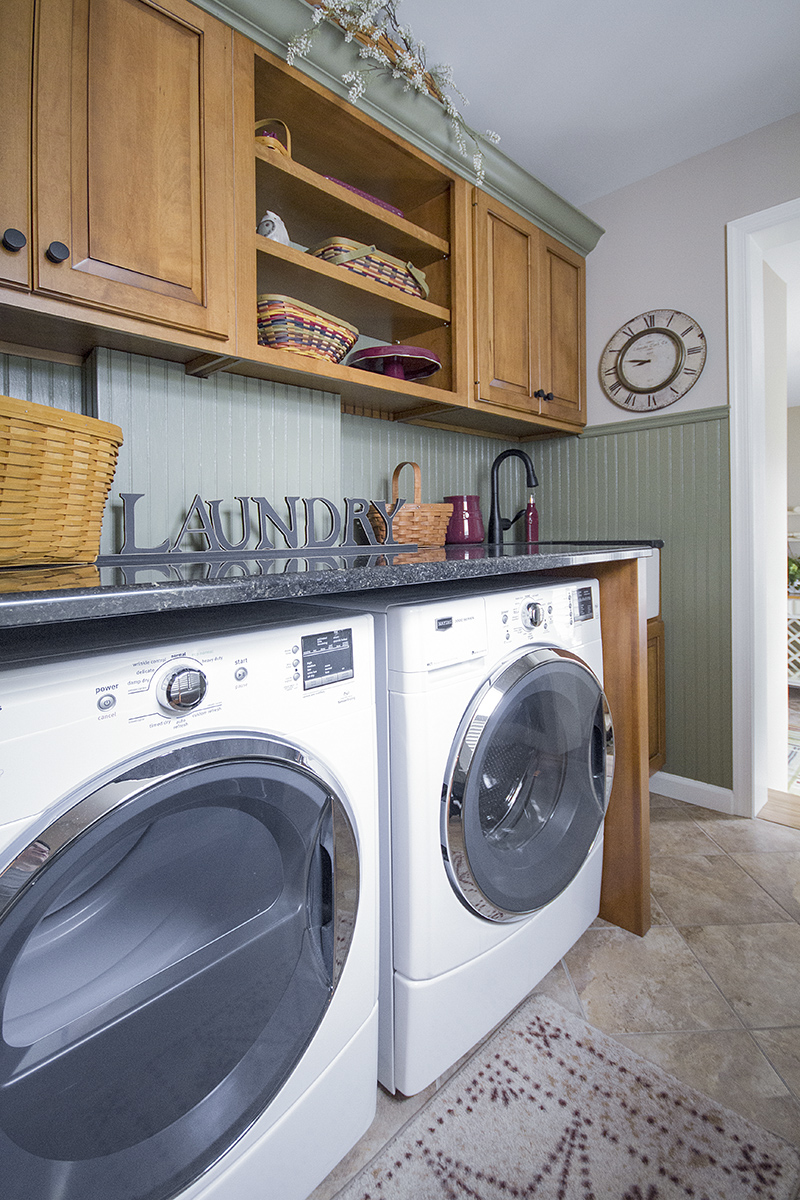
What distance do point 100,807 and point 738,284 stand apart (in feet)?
8.76

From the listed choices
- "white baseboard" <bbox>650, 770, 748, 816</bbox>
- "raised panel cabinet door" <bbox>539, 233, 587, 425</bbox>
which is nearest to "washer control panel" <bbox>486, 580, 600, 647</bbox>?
"raised panel cabinet door" <bbox>539, 233, 587, 425</bbox>

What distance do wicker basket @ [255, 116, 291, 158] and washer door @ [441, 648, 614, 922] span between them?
4.71 feet

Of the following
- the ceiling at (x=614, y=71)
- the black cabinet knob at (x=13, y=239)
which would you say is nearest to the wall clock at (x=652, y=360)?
the ceiling at (x=614, y=71)

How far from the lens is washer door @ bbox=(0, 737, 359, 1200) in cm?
59

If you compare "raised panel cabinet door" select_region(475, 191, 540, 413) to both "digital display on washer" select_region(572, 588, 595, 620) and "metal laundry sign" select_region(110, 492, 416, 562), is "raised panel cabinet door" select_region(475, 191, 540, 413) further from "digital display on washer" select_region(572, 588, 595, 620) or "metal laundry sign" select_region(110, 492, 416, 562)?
"digital display on washer" select_region(572, 588, 595, 620)

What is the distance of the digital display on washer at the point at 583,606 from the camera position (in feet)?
4.47

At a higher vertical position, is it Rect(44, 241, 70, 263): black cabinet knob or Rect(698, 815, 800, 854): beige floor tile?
Rect(44, 241, 70, 263): black cabinet knob

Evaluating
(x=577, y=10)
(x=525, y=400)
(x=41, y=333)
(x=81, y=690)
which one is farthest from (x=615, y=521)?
(x=81, y=690)

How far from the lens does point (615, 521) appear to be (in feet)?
8.68

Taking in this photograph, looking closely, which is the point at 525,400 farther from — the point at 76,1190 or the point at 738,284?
the point at 76,1190

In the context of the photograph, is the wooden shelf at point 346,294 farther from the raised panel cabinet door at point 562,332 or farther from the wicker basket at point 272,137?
the raised panel cabinet door at point 562,332

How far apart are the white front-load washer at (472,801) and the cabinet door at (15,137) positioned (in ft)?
2.89

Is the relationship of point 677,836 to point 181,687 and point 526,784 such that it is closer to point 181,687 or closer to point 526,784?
point 526,784

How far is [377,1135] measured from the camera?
104 cm
